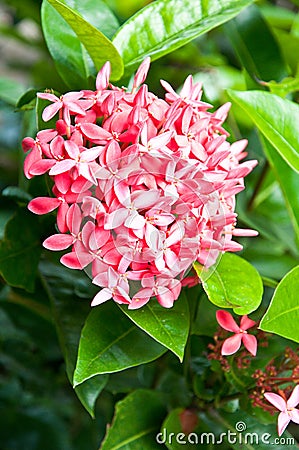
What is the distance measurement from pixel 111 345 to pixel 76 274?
5.3 inches

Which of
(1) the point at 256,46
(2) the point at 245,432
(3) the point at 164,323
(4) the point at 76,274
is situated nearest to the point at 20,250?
(4) the point at 76,274

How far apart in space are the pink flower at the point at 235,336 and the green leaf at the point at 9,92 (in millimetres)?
393

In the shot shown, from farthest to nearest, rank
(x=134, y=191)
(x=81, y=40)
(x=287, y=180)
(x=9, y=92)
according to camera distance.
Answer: (x=9, y=92) → (x=287, y=180) → (x=81, y=40) → (x=134, y=191)

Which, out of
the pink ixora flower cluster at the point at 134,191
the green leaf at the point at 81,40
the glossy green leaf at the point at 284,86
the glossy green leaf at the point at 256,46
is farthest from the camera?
the glossy green leaf at the point at 256,46

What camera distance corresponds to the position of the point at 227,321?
1.90ft

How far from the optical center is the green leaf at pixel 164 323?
535 millimetres

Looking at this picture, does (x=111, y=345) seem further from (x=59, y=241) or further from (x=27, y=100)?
(x=27, y=100)

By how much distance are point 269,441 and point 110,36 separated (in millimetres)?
457

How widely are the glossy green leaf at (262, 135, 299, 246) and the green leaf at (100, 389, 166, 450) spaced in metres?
0.25

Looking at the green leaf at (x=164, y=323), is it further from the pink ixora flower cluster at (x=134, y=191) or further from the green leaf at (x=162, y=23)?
the green leaf at (x=162, y=23)

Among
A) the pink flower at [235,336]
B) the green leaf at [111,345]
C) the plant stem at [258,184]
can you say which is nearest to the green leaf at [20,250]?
the green leaf at [111,345]

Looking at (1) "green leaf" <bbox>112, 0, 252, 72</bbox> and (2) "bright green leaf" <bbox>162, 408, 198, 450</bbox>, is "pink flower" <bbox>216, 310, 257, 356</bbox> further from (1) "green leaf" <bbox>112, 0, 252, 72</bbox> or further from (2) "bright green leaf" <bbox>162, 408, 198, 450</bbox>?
(1) "green leaf" <bbox>112, 0, 252, 72</bbox>

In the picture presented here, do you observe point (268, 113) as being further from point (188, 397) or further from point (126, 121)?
point (188, 397)

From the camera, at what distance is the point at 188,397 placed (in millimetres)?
716
